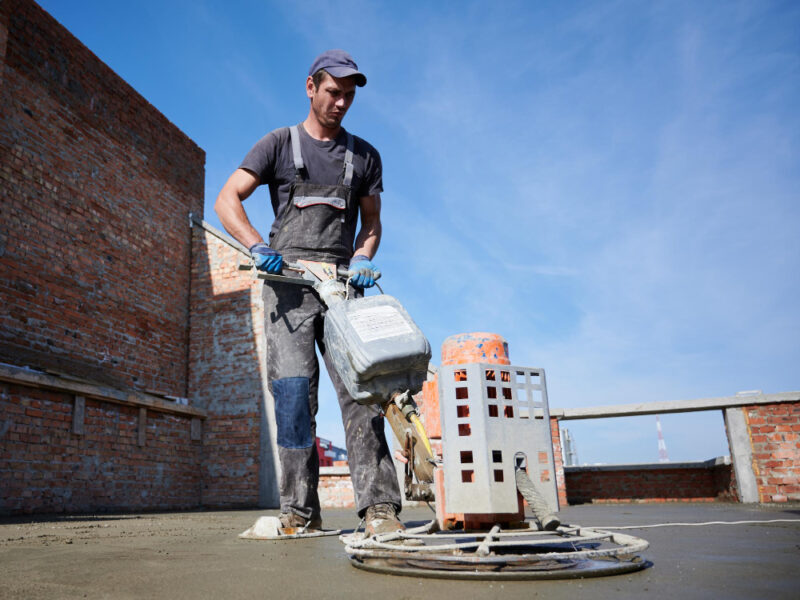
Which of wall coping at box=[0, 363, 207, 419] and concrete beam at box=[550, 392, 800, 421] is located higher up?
wall coping at box=[0, 363, 207, 419]

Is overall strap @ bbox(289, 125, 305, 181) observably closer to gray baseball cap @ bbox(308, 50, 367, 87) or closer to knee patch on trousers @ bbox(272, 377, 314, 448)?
gray baseball cap @ bbox(308, 50, 367, 87)

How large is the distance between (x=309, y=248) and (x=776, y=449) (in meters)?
7.50

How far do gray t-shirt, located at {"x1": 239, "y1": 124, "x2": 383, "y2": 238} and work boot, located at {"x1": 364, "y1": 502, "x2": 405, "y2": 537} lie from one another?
1.43 meters

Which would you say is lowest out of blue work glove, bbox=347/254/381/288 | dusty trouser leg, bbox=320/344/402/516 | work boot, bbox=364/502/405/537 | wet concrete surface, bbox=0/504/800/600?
wet concrete surface, bbox=0/504/800/600

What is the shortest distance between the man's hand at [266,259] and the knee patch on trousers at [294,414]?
0.52m

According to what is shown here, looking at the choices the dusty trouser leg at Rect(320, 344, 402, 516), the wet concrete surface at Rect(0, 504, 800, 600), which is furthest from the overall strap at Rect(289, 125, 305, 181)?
the wet concrete surface at Rect(0, 504, 800, 600)

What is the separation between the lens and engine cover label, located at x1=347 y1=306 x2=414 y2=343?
6.63ft

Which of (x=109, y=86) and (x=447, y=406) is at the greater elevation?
(x=109, y=86)

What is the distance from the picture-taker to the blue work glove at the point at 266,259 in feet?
8.27

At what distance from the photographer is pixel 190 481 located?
873cm

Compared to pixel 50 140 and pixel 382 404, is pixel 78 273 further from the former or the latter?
pixel 382 404

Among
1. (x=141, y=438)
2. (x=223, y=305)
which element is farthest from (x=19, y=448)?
(x=223, y=305)

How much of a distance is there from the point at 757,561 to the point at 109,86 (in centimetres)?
991

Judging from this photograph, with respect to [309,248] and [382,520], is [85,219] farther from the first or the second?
[382,520]
